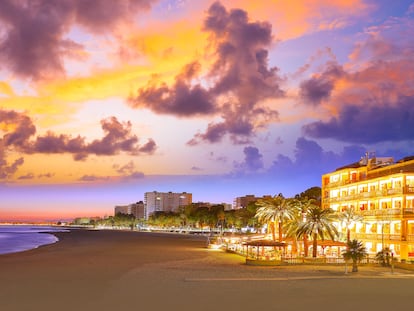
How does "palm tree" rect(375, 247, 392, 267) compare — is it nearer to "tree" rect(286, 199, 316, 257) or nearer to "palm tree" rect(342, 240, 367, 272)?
"palm tree" rect(342, 240, 367, 272)

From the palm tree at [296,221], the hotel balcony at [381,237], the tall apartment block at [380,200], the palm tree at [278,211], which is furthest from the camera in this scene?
the palm tree at [278,211]

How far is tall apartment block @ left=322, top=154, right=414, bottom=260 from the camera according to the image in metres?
52.3

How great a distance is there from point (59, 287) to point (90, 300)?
19.2 ft

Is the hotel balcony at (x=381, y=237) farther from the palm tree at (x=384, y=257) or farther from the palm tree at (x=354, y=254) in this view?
the palm tree at (x=354, y=254)

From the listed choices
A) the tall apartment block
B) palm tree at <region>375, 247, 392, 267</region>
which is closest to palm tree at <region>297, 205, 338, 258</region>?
the tall apartment block

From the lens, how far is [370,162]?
2776 inches

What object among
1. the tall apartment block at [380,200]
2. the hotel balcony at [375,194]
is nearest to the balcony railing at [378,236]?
the tall apartment block at [380,200]

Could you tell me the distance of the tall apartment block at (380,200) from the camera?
5231 cm

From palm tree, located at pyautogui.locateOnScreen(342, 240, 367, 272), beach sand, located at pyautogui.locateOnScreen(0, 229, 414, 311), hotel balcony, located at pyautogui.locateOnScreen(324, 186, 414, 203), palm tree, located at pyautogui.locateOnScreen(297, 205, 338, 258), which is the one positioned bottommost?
beach sand, located at pyautogui.locateOnScreen(0, 229, 414, 311)

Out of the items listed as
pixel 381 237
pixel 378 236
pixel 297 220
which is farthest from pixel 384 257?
pixel 297 220

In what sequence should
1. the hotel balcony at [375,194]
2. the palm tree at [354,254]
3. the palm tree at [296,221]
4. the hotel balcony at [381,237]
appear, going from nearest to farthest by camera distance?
1. the palm tree at [354,254]
2. the hotel balcony at [381,237]
3. the hotel balcony at [375,194]
4. the palm tree at [296,221]

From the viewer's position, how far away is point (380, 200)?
58.9 meters

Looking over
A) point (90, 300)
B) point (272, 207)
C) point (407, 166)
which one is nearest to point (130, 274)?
point (90, 300)

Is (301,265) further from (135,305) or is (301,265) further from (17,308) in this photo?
(17,308)
